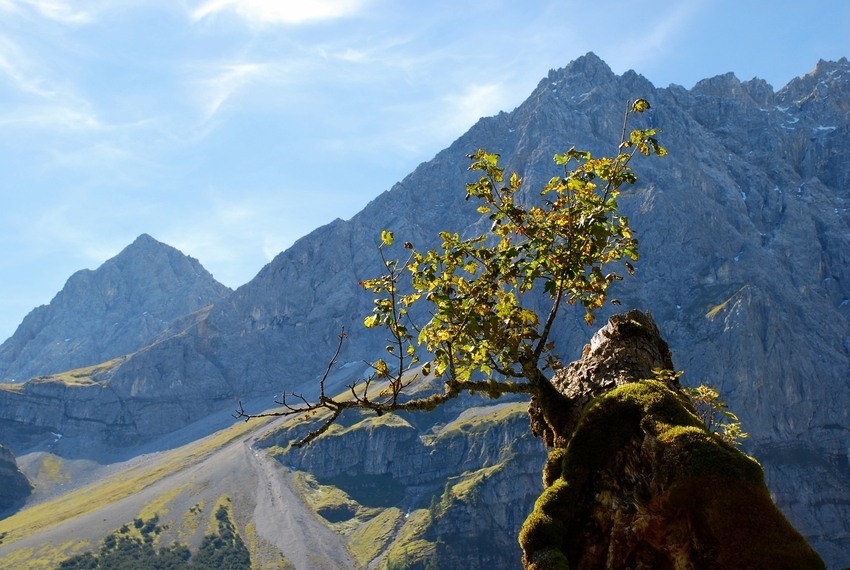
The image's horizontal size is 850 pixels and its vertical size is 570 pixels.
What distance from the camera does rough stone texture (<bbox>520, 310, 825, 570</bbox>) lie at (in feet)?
27.9

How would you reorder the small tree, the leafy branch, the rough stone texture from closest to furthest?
1. the rough stone texture
2. the leafy branch
3. the small tree

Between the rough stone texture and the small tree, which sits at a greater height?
the small tree

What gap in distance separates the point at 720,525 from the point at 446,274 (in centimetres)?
596

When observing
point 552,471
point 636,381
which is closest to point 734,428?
point 636,381

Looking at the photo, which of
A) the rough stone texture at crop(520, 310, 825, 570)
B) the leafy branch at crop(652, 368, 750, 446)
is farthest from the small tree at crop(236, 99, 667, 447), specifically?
the leafy branch at crop(652, 368, 750, 446)

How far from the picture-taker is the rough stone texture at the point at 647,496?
851 centimetres

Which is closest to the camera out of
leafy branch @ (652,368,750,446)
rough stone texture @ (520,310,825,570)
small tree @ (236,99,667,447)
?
rough stone texture @ (520,310,825,570)

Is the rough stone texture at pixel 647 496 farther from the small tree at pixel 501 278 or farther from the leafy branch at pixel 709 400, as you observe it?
the small tree at pixel 501 278

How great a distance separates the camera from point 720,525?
866 centimetres

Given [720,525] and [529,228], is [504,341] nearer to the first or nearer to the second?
[529,228]

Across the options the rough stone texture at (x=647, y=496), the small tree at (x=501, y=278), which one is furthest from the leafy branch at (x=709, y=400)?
the small tree at (x=501, y=278)

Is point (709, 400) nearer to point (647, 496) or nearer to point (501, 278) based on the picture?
point (647, 496)

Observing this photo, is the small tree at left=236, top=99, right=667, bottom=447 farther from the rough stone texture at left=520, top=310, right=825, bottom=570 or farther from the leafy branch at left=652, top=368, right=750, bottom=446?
the leafy branch at left=652, top=368, right=750, bottom=446

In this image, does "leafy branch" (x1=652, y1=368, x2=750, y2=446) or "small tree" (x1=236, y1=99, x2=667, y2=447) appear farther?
"small tree" (x1=236, y1=99, x2=667, y2=447)
